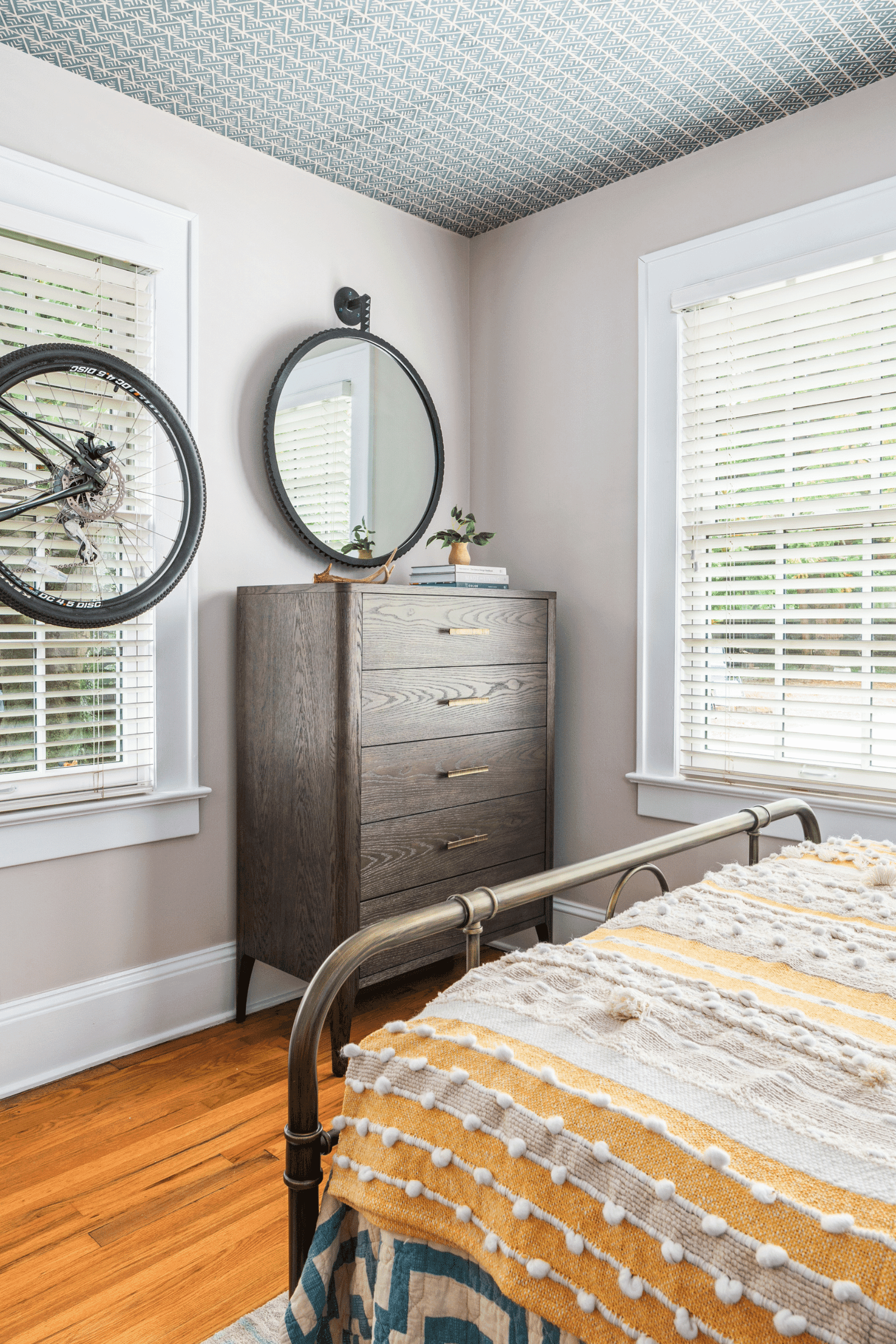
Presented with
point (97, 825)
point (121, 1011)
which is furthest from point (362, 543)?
point (121, 1011)

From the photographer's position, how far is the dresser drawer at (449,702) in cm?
227

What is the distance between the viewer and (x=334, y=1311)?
3.08 ft

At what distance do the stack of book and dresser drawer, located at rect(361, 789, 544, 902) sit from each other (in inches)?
26.1

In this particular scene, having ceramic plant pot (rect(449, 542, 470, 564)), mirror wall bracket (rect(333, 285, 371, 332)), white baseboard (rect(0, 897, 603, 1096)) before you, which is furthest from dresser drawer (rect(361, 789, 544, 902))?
mirror wall bracket (rect(333, 285, 371, 332))

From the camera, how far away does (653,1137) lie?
30.7 inches

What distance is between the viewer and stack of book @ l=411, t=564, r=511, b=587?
8.73ft

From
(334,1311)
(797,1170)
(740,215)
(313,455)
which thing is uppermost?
(740,215)

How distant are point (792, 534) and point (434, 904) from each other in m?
1.41

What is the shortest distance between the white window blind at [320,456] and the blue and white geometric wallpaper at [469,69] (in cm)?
72

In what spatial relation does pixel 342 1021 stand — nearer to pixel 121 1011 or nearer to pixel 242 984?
pixel 242 984

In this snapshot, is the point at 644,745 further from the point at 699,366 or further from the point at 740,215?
the point at 740,215

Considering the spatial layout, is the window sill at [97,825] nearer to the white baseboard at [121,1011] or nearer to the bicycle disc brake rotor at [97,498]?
the white baseboard at [121,1011]

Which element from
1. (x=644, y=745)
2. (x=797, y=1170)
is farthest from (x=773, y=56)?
(x=797, y=1170)

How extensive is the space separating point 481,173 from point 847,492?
4.94 ft
